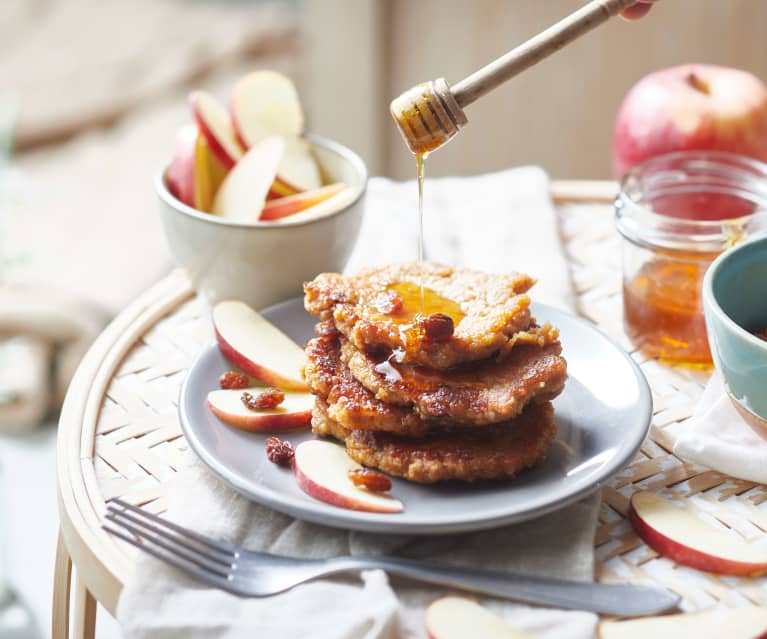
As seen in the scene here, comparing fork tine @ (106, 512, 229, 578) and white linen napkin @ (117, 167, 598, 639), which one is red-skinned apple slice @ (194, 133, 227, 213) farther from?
fork tine @ (106, 512, 229, 578)

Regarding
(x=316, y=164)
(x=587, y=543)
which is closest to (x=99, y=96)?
(x=316, y=164)

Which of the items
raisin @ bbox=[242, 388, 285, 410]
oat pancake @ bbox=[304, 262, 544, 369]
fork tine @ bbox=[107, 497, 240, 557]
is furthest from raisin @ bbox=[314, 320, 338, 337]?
fork tine @ bbox=[107, 497, 240, 557]

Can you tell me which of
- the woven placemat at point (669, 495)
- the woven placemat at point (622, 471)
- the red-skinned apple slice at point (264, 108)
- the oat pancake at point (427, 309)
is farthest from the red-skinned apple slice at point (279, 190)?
the woven placemat at point (669, 495)

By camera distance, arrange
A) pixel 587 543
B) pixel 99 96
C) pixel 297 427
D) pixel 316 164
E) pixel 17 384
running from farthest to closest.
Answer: pixel 99 96, pixel 17 384, pixel 316 164, pixel 297 427, pixel 587 543

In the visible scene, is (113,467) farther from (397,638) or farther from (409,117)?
(409,117)

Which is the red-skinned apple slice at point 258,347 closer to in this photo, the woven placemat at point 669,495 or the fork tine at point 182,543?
the fork tine at point 182,543
